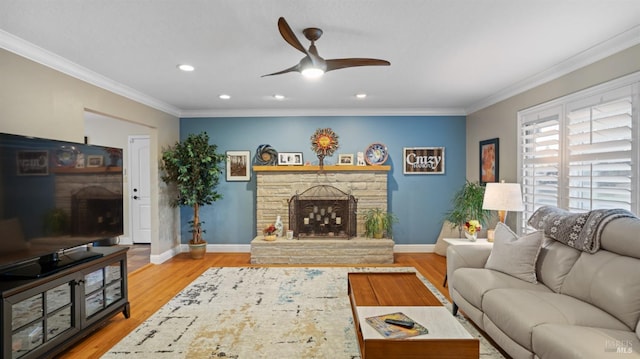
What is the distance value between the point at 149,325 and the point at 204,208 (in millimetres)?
2910

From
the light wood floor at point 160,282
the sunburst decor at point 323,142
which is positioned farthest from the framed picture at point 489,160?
the sunburst decor at point 323,142

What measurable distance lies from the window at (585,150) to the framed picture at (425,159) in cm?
166

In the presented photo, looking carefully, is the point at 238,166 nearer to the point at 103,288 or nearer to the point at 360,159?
the point at 360,159

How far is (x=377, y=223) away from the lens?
5172mm

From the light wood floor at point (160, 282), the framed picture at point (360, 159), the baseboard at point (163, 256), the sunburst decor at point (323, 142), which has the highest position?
the sunburst decor at point (323, 142)

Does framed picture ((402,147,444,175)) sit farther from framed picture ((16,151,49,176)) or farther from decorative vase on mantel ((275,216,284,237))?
framed picture ((16,151,49,176))

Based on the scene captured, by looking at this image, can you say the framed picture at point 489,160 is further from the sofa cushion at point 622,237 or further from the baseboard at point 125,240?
the baseboard at point 125,240

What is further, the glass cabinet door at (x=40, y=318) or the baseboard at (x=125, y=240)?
the baseboard at (x=125, y=240)

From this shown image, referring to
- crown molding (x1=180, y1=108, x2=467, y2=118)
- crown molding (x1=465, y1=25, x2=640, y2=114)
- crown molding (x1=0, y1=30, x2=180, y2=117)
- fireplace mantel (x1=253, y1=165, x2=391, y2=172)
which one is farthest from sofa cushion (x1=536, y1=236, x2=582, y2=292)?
crown molding (x1=0, y1=30, x2=180, y2=117)

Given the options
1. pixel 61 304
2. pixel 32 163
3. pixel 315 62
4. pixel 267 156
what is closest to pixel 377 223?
pixel 267 156

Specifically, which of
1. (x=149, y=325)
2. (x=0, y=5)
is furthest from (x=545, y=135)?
(x=0, y=5)

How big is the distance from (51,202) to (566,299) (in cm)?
376

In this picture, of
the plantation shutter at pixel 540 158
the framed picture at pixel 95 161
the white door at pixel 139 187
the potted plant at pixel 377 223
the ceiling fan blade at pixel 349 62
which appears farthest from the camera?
the white door at pixel 139 187

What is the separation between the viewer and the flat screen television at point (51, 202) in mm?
2152
